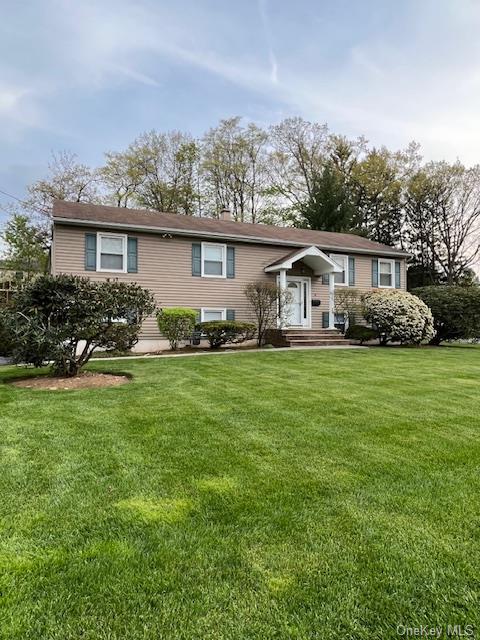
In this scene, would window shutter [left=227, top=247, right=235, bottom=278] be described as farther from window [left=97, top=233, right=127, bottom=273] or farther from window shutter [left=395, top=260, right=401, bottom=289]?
window shutter [left=395, top=260, right=401, bottom=289]

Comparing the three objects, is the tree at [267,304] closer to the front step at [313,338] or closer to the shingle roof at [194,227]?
the front step at [313,338]

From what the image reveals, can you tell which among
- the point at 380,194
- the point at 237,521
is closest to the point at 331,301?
the point at 237,521

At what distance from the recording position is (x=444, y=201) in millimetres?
27734

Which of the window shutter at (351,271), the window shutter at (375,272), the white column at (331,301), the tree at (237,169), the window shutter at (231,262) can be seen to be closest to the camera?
the window shutter at (231,262)

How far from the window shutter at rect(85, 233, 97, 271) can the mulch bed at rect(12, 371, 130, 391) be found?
623cm

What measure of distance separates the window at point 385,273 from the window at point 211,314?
7598 millimetres

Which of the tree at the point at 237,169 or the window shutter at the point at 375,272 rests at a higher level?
the tree at the point at 237,169

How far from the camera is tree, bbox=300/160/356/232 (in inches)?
1024

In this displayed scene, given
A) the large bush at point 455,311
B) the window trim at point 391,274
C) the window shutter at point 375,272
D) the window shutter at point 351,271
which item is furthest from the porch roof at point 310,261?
the large bush at point 455,311

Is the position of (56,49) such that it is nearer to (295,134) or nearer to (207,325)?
(207,325)

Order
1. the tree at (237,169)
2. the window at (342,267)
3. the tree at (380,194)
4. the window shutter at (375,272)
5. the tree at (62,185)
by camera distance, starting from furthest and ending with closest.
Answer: the tree at (380,194), the tree at (237,169), the tree at (62,185), the window shutter at (375,272), the window at (342,267)

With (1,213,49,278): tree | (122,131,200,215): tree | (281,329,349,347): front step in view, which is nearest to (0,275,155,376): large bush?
(281,329,349,347): front step

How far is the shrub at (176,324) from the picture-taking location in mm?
12328

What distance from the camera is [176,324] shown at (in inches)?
488
